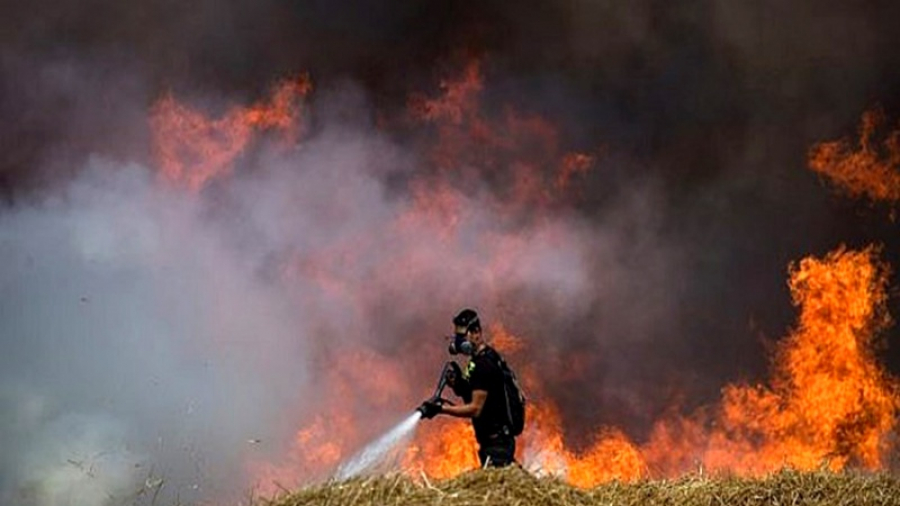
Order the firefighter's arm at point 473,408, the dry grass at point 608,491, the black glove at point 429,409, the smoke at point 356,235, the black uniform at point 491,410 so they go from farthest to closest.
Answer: the smoke at point 356,235 < the black uniform at point 491,410 < the firefighter's arm at point 473,408 < the black glove at point 429,409 < the dry grass at point 608,491

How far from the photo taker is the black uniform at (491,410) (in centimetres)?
835

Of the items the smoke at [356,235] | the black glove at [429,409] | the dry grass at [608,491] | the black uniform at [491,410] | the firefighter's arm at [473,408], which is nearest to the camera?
the dry grass at [608,491]

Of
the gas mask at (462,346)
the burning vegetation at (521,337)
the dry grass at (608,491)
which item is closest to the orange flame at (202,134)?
the burning vegetation at (521,337)

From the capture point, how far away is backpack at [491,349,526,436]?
27.6 feet

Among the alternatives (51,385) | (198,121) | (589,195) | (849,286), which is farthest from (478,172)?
(51,385)

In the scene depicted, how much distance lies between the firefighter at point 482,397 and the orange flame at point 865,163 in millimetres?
11784

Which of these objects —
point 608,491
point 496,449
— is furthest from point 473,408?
point 608,491

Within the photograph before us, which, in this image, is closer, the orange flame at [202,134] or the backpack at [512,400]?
the backpack at [512,400]

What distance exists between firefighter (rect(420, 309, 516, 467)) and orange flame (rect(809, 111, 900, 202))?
11.8m

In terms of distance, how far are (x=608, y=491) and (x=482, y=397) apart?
1456 millimetres

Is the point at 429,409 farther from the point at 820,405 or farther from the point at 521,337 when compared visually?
the point at 820,405

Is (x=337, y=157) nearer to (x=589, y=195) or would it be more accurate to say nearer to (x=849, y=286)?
(x=589, y=195)

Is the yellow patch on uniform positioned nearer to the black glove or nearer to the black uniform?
the black uniform

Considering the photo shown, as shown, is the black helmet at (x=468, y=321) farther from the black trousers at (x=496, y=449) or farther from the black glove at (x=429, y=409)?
the black trousers at (x=496, y=449)
